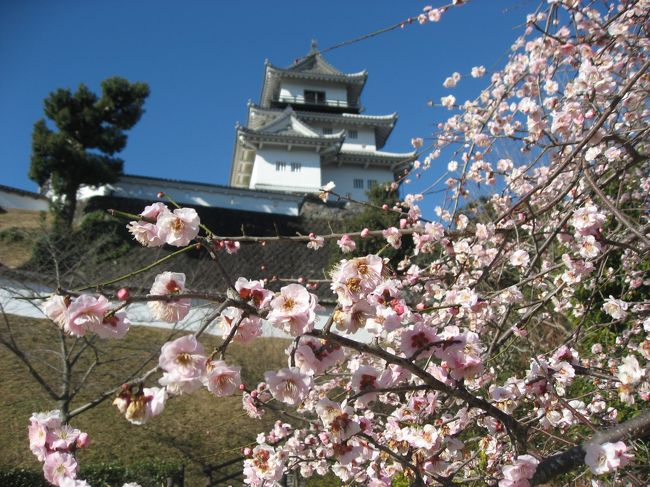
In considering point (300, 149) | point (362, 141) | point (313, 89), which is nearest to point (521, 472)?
point (300, 149)

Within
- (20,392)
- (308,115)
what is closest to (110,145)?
(20,392)

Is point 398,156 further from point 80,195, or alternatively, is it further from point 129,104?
point 80,195

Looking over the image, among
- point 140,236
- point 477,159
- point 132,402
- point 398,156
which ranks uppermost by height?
point 398,156

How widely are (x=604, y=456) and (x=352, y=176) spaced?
26.1 metres

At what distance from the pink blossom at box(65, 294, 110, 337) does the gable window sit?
29341 millimetres

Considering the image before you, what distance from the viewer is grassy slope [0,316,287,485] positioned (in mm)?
7195

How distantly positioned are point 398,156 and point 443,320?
2473 cm

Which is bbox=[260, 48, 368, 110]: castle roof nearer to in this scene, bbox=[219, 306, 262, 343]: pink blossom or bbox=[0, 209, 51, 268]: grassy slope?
bbox=[0, 209, 51, 268]: grassy slope

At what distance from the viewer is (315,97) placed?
97.3 feet

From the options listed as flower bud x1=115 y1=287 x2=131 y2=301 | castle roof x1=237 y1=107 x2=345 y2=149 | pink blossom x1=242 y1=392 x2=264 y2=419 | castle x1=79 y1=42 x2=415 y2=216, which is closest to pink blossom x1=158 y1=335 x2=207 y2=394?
flower bud x1=115 y1=287 x2=131 y2=301

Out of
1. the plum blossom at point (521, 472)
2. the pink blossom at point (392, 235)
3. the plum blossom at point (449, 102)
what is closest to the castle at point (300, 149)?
the plum blossom at point (449, 102)

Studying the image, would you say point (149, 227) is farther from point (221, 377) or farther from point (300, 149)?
point (300, 149)

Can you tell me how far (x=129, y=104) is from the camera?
56.7 feet

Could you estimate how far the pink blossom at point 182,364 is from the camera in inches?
45.4
